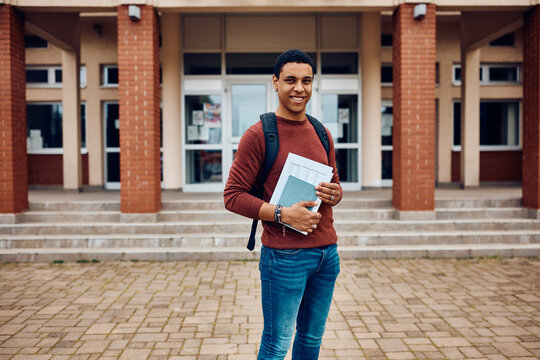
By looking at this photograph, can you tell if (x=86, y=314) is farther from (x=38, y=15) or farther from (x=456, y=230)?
(x=38, y=15)

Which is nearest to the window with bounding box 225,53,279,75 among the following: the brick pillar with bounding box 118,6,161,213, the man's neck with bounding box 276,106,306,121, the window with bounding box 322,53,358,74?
the window with bounding box 322,53,358,74

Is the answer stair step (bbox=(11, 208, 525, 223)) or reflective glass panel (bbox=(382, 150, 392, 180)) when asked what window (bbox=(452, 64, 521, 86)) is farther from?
stair step (bbox=(11, 208, 525, 223))

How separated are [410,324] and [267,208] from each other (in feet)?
8.97

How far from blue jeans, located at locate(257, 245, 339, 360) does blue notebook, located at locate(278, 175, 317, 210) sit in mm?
249

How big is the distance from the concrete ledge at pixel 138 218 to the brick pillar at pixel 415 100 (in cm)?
421

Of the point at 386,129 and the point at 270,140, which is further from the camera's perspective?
the point at 386,129

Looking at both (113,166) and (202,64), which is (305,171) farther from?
(113,166)

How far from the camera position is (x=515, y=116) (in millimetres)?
12641

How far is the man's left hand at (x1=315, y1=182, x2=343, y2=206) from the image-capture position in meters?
1.98

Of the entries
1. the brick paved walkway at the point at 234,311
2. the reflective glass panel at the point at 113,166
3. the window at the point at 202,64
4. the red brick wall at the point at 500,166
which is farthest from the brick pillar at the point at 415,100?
the reflective glass panel at the point at 113,166

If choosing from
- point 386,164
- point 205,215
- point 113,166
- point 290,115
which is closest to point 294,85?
point 290,115

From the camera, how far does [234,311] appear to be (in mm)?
4387

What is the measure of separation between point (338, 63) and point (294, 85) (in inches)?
361

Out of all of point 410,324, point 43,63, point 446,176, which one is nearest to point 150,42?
point 410,324
